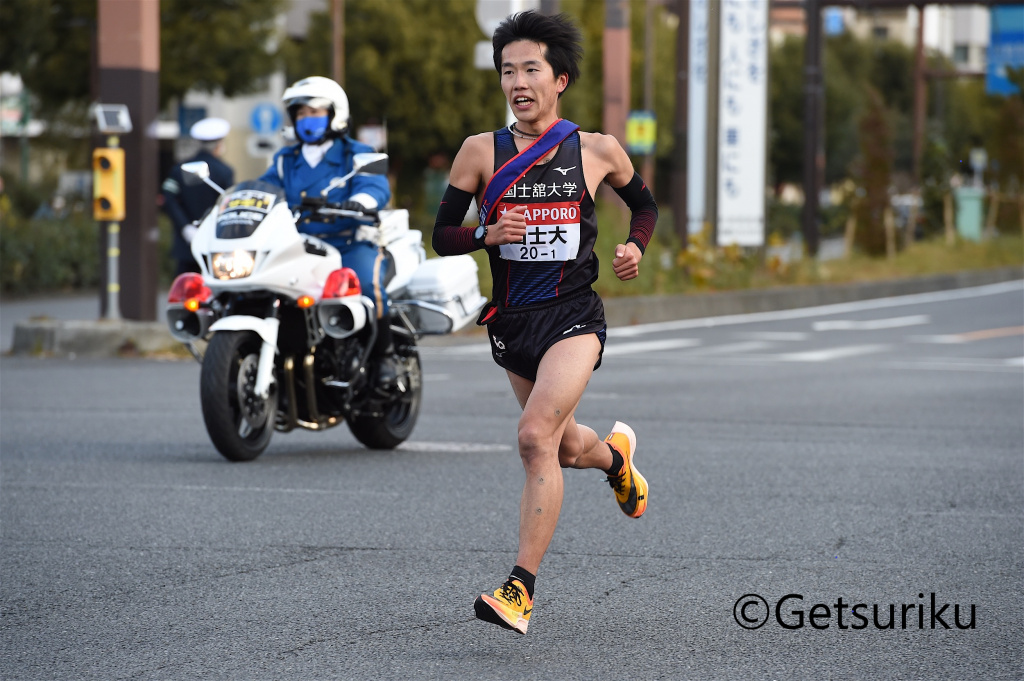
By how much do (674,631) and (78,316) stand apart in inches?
629

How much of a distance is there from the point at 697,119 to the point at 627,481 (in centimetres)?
1971

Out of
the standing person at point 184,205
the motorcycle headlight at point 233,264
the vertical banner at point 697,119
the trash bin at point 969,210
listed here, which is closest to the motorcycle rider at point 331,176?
the motorcycle headlight at point 233,264

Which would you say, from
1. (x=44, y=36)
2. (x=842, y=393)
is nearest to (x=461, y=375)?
(x=842, y=393)

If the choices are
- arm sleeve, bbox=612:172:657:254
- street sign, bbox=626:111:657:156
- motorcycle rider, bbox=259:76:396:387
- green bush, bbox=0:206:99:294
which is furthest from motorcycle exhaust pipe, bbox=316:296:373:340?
street sign, bbox=626:111:657:156

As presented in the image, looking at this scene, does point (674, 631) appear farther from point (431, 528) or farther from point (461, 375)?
point (461, 375)

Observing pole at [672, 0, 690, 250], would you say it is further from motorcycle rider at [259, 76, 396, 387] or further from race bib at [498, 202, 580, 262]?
race bib at [498, 202, 580, 262]

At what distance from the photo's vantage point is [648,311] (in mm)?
20922

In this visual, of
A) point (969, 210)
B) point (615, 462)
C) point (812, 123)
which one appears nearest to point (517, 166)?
point (615, 462)

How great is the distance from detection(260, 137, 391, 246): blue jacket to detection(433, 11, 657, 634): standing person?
349 cm

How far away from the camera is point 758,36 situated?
24.9m

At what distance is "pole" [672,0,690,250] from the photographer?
25609 mm

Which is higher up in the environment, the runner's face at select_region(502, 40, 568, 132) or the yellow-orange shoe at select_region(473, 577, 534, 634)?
the runner's face at select_region(502, 40, 568, 132)

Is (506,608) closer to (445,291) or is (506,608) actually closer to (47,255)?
(445,291)

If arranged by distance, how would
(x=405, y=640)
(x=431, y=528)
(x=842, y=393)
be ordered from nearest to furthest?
(x=405, y=640)
(x=431, y=528)
(x=842, y=393)
